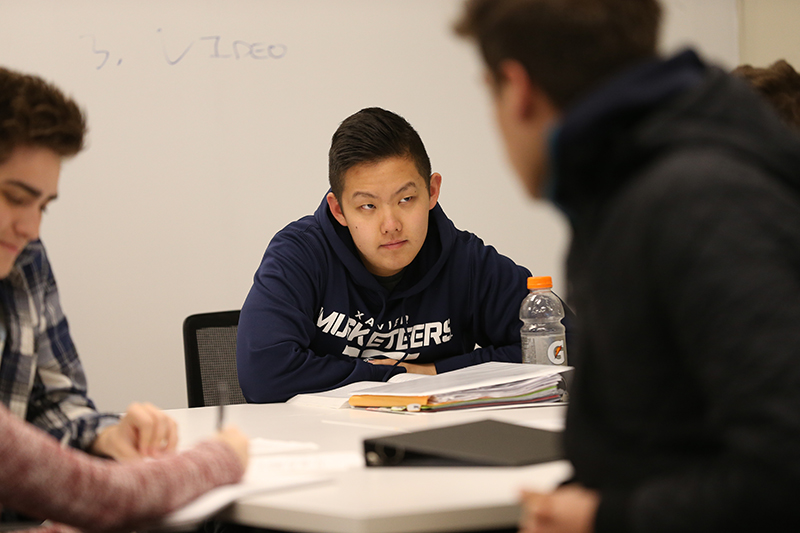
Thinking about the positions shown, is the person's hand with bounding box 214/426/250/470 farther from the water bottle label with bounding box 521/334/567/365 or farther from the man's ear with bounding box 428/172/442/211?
the man's ear with bounding box 428/172/442/211

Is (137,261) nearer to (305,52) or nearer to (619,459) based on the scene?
(305,52)

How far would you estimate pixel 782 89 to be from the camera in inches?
58.5

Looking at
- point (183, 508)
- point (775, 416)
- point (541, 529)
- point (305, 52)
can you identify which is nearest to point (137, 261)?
point (305, 52)

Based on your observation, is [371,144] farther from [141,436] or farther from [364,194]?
[141,436]

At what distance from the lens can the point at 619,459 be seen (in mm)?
647

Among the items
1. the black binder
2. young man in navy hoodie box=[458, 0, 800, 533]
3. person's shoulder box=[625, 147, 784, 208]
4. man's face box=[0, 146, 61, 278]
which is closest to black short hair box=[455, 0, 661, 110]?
young man in navy hoodie box=[458, 0, 800, 533]

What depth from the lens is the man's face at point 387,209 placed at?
2008 mm

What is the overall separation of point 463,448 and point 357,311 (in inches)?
42.3

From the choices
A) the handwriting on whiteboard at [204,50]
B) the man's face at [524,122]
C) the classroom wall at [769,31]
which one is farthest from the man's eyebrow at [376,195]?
the classroom wall at [769,31]

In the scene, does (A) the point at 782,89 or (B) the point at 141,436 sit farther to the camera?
(A) the point at 782,89

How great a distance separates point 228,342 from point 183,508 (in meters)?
1.38

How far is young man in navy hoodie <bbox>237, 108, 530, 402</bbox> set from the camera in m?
1.92

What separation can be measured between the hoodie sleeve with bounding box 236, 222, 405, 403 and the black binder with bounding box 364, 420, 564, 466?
703mm

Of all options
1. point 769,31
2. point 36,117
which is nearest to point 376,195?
point 36,117
